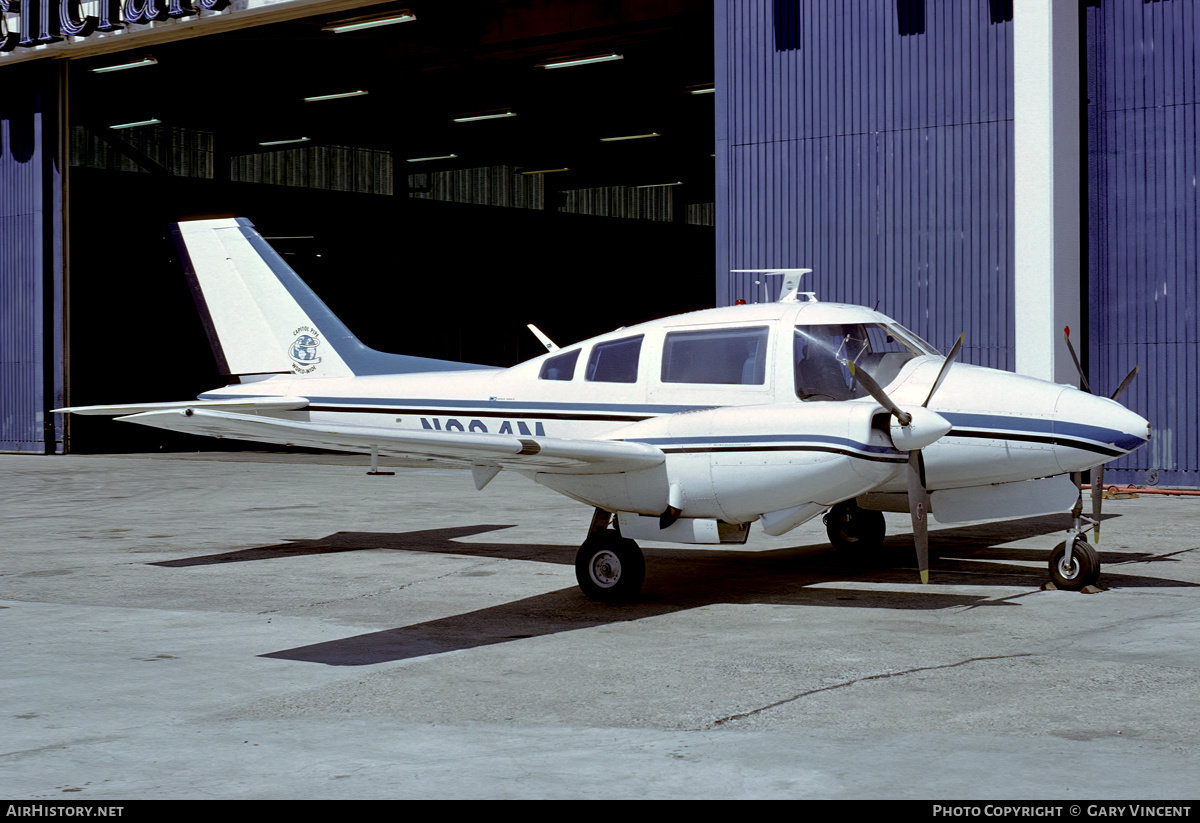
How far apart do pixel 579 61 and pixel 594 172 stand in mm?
17002

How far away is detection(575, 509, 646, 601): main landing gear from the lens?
970cm

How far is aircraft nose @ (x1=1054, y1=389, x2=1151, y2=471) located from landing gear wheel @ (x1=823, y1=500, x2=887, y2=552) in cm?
254

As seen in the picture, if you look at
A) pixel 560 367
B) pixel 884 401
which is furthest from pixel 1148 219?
A: pixel 884 401

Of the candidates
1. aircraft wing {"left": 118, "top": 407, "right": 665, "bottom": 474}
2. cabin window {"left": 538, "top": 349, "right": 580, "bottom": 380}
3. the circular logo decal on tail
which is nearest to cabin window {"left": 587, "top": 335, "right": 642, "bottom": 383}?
cabin window {"left": 538, "top": 349, "right": 580, "bottom": 380}

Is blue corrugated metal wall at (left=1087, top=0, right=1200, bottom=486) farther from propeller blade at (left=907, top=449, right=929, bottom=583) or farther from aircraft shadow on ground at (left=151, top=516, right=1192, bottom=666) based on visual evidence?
propeller blade at (left=907, top=449, right=929, bottom=583)

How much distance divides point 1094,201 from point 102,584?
1494 centimetres

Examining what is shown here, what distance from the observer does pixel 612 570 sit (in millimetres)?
9727

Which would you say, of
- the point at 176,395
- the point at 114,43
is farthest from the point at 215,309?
the point at 176,395

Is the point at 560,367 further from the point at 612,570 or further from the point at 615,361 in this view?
the point at 612,570

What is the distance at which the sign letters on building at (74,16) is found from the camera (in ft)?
84.3

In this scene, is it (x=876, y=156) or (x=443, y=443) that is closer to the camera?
(x=443, y=443)

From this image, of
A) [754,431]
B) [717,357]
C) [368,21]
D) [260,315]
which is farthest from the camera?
[368,21]

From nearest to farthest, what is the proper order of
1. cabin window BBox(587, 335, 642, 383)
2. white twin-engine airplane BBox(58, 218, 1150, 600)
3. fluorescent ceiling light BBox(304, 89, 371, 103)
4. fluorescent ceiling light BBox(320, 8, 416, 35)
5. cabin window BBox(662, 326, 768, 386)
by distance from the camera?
1. white twin-engine airplane BBox(58, 218, 1150, 600)
2. cabin window BBox(662, 326, 768, 386)
3. cabin window BBox(587, 335, 642, 383)
4. fluorescent ceiling light BBox(320, 8, 416, 35)
5. fluorescent ceiling light BBox(304, 89, 371, 103)

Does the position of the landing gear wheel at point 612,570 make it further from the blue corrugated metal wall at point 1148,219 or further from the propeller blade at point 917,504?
the blue corrugated metal wall at point 1148,219
